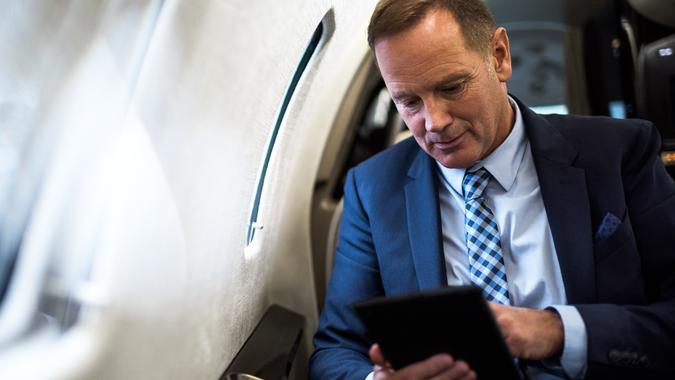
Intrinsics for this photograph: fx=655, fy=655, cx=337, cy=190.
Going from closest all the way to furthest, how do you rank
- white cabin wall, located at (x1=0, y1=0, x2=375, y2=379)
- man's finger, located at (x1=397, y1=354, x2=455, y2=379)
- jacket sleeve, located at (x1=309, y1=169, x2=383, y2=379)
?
white cabin wall, located at (x1=0, y1=0, x2=375, y2=379) < man's finger, located at (x1=397, y1=354, x2=455, y2=379) < jacket sleeve, located at (x1=309, y1=169, x2=383, y2=379)

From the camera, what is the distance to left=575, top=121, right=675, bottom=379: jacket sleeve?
1607 mm

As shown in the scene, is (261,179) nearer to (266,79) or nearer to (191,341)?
(266,79)

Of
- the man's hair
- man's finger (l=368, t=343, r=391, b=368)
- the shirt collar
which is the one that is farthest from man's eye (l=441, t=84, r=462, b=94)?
man's finger (l=368, t=343, r=391, b=368)

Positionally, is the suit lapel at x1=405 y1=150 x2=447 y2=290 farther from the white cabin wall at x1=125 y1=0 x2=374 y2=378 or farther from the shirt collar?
the white cabin wall at x1=125 y1=0 x2=374 y2=378

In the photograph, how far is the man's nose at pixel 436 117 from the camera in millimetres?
1698

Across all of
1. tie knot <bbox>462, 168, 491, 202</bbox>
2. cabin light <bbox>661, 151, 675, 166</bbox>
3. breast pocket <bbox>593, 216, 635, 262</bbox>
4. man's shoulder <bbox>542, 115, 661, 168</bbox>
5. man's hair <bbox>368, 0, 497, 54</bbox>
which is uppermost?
man's hair <bbox>368, 0, 497, 54</bbox>

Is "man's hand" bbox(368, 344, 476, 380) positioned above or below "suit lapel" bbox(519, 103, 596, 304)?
below

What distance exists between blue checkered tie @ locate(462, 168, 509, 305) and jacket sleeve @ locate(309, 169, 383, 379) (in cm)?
32

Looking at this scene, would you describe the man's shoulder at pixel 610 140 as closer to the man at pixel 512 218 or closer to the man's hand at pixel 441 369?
the man at pixel 512 218

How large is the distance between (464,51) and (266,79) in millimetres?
535

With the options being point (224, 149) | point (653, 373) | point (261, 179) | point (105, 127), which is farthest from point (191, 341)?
point (653, 373)

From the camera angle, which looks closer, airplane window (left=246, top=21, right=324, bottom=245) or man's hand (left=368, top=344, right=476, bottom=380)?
man's hand (left=368, top=344, right=476, bottom=380)

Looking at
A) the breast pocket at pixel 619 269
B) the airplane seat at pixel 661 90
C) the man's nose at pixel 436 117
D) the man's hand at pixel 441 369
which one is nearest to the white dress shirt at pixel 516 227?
the breast pocket at pixel 619 269

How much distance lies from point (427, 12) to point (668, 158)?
1.35 metres
